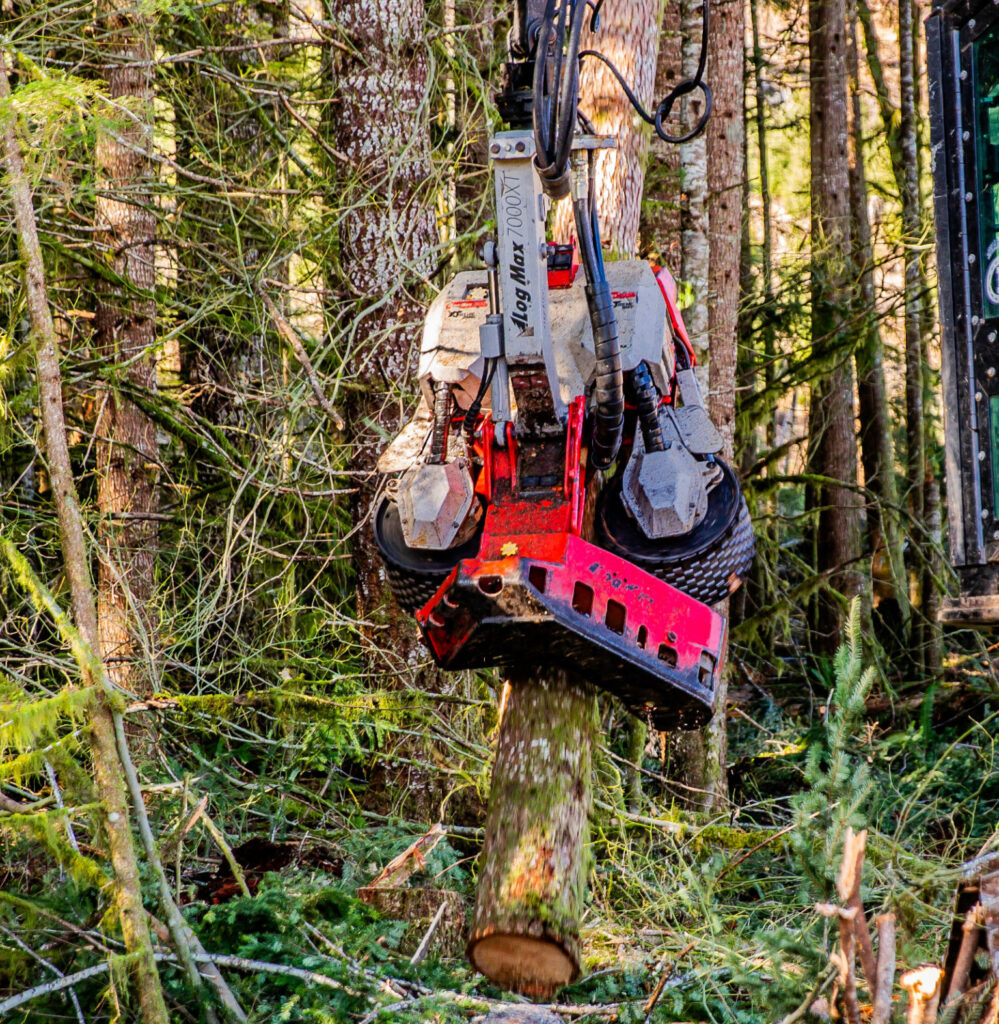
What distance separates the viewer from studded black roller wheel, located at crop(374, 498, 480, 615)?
299 centimetres

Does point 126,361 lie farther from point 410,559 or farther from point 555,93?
point 555,93

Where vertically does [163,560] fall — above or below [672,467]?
above

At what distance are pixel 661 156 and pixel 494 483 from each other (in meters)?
5.17

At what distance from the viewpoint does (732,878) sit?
244 inches

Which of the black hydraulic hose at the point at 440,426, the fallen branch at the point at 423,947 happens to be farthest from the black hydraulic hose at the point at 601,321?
the fallen branch at the point at 423,947

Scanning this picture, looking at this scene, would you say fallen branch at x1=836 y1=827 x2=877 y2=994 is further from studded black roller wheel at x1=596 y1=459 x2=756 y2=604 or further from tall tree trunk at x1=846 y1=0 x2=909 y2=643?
tall tree trunk at x1=846 y1=0 x2=909 y2=643

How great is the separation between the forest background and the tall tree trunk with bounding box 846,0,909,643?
0.48 m

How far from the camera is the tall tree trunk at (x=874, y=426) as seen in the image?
10492 mm

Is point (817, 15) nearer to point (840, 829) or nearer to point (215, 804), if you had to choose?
point (215, 804)

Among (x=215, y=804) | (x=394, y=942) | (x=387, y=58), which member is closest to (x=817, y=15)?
(x=387, y=58)

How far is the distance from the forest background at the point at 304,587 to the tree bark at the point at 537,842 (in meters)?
0.68

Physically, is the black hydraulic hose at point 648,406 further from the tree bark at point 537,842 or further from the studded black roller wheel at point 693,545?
the tree bark at point 537,842

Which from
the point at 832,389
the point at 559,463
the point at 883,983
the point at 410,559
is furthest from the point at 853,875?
the point at 832,389

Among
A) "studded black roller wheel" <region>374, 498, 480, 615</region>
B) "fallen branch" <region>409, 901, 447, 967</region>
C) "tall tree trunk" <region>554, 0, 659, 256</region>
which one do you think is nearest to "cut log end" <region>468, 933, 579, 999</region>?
"studded black roller wheel" <region>374, 498, 480, 615</region>
